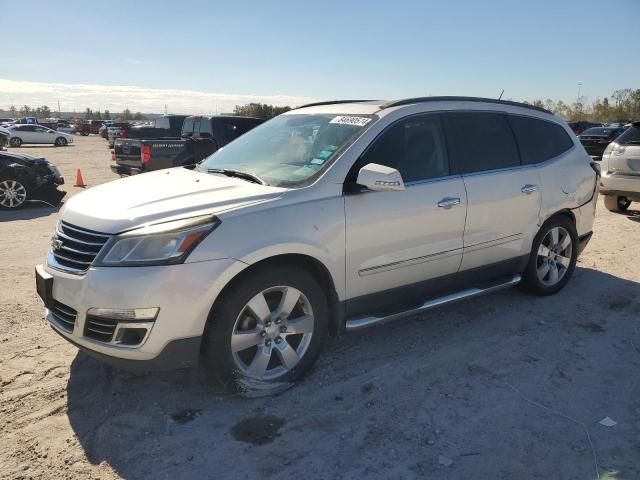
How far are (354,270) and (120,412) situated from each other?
5.62 ft

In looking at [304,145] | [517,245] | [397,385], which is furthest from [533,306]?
[304,145]

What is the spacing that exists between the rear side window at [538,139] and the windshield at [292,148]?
1748 mm

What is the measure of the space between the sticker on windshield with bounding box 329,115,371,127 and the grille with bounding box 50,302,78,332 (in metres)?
2.27

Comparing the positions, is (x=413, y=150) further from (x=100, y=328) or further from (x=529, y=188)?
(x=100, y=328)

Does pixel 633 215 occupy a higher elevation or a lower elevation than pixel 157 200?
lower

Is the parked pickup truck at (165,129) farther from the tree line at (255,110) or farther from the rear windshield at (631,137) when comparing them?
the tree line at (255,110)

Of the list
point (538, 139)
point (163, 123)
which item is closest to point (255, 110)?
point (163, 123)

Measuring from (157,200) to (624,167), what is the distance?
26.9 ft

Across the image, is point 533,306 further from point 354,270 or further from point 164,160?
point 164,160

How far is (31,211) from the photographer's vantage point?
32.5 feet

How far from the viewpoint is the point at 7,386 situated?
133 inches

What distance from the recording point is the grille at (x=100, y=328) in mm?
2885

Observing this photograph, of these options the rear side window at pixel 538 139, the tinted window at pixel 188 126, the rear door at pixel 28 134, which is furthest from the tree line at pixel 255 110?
the rear side window at pixel 538 139

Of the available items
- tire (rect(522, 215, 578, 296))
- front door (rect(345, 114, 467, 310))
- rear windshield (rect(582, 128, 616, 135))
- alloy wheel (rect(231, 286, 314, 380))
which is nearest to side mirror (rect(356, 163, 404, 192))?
front door (rect(345, 114, 467, 310))
